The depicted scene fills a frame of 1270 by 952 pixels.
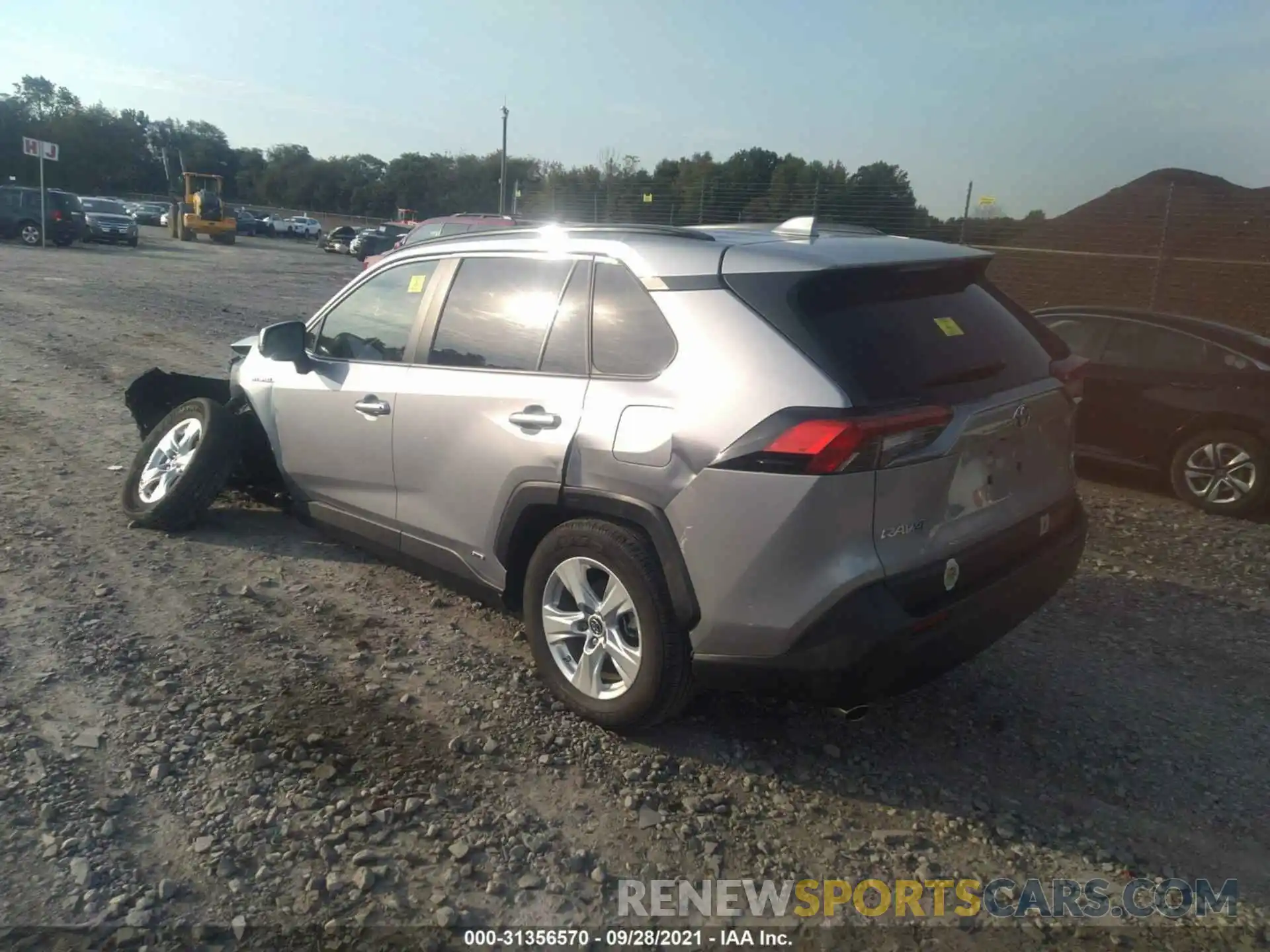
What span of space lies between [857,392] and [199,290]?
64.1 feet

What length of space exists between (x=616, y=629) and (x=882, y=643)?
968 mm

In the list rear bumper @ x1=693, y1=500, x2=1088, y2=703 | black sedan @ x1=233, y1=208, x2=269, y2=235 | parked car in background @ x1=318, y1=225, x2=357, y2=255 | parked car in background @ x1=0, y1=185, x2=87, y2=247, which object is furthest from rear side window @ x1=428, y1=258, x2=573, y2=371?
black sedan @ x1=233, y1=208, x2=269, y2=235

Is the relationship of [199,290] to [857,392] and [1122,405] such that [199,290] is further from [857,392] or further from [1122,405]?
[857,392]

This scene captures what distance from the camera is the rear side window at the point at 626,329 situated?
11.2 feet

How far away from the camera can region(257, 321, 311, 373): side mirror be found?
4.85 m

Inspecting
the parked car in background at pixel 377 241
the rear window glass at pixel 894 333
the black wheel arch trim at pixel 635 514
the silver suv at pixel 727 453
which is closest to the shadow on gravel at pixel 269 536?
the silver suv at pixel 727 453

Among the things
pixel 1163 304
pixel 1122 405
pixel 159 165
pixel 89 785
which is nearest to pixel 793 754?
pixel 89 785

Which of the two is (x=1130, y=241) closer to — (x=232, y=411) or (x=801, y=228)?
(x=801, y=228)

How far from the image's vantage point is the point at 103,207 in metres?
33.9

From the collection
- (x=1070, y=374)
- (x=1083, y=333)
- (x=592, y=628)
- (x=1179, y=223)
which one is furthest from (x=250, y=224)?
(x=1070, y=374)

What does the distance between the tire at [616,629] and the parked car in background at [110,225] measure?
33975mm

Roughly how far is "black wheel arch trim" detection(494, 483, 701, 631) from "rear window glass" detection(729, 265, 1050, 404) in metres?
0.74

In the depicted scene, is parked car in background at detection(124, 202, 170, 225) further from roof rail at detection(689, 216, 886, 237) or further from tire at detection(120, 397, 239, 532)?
roof rail at detection(689, 216, 886, 237)

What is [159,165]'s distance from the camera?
301 ft
